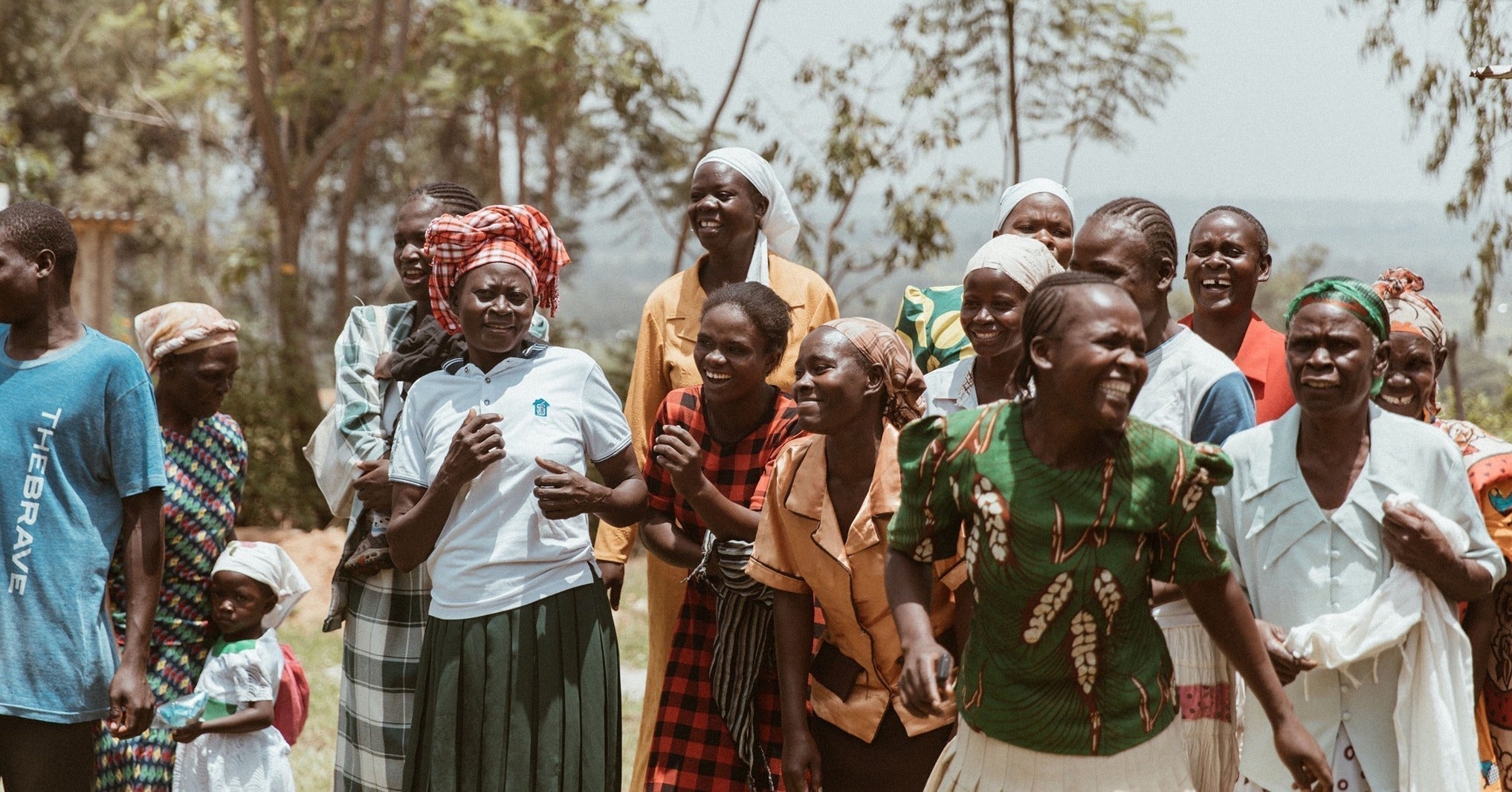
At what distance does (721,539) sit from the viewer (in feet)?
12.5

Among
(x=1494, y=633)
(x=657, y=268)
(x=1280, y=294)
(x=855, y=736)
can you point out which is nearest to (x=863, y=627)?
(x=855, y=736)

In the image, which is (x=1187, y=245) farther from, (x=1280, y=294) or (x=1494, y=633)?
(x=1280, y=294)

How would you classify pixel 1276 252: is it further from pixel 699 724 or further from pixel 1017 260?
pixel 699 724

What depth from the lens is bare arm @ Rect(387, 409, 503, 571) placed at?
348cm

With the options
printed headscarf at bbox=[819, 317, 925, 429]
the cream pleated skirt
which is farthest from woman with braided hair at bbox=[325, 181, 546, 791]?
the cream pleated skirt

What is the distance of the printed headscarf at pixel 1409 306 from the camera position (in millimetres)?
3881

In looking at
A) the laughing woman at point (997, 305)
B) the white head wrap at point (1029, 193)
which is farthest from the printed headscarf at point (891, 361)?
the white head wrap at point (1029, 193)

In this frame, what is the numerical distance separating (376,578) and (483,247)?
1.12 m

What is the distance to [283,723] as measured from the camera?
468 centimetres

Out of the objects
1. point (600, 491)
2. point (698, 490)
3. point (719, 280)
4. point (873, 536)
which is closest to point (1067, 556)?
point (873, 536)

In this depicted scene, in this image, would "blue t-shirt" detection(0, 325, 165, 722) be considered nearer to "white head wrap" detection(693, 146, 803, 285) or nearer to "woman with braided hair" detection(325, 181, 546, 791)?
"woman with braided hair" detection(325, 181, 546, 791)

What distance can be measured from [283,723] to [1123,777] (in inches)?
118

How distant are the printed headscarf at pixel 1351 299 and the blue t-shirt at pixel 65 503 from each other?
2949mm

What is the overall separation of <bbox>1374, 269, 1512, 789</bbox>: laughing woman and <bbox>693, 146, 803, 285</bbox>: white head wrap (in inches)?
73.8
